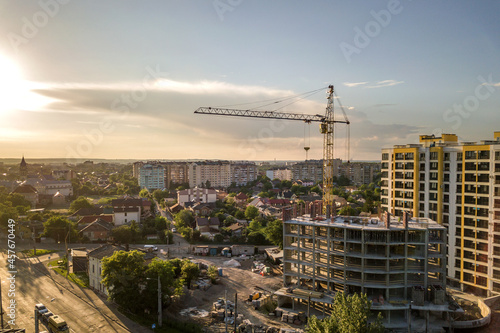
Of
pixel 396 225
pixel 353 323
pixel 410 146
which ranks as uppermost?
pixel 410 146

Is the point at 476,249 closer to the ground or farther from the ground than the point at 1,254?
farther from the ground

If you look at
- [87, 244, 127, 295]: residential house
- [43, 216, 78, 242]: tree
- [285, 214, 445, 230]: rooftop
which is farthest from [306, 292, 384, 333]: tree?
[43, 216, 78, 242]: tree

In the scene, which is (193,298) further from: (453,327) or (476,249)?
(476,249)

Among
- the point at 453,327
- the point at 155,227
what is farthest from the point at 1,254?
the point at 453,327

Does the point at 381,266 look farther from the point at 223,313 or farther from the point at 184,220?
the point at 184,220

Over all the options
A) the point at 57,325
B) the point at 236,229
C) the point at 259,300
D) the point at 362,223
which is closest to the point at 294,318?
the point at 259,300
